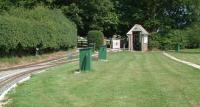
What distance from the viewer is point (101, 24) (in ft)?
219

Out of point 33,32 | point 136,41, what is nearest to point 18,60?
point 33,32

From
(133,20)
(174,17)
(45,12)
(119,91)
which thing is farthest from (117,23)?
(119,91)

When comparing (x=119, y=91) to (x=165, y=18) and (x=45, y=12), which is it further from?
(x=165, y=18)

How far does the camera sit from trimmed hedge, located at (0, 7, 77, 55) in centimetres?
3228

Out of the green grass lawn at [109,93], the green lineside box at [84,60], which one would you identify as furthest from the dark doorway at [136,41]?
the green grass lawn at [109,93]

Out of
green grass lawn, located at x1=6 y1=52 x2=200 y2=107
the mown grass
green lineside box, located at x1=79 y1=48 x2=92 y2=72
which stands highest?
green lineside box, located at x1=79 y1=48 x2=92 y2=72

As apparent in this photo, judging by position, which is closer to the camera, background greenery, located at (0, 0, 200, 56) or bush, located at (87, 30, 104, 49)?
bush, located at (87, 30, 104, 49)

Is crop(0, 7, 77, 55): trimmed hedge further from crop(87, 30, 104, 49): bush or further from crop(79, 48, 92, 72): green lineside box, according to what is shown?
crop(79, 48, 92, 72): green lineside box

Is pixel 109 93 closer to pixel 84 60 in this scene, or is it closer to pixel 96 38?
pixel 84 60

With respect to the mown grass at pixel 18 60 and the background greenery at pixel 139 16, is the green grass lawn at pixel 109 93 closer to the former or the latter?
the mown grass at pixel 18 60

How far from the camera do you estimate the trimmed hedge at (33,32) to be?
32281 millimetres

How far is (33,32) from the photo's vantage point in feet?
123

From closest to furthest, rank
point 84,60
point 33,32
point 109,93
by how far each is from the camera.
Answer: point 109,93 → point 84,60 → point 33,32

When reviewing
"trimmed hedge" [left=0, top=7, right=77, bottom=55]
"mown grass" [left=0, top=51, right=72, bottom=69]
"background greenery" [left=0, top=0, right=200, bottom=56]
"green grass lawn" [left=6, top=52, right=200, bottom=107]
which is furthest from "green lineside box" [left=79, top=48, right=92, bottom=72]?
"background greenery" [left=0, top=0, right=200, bottom=56]
